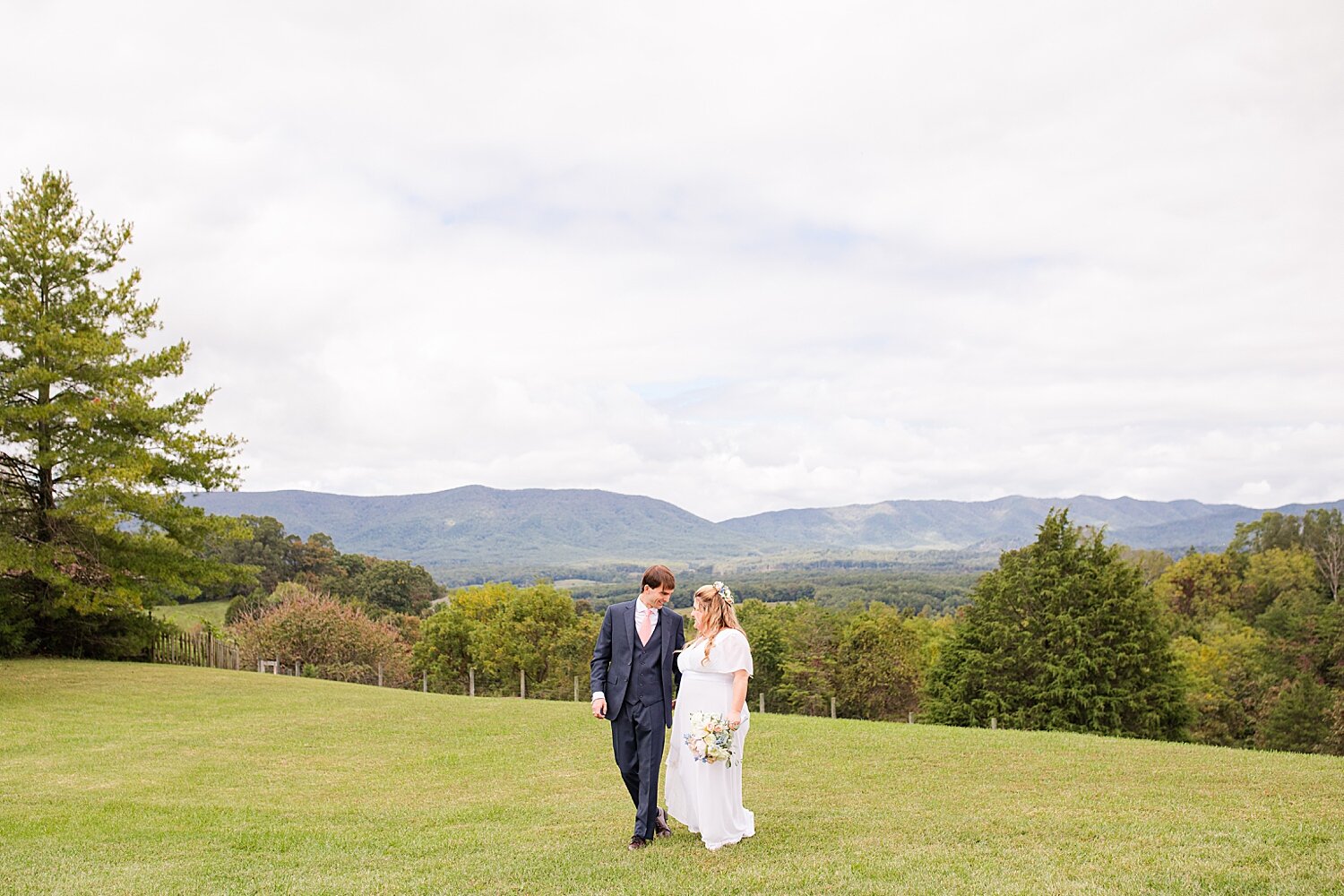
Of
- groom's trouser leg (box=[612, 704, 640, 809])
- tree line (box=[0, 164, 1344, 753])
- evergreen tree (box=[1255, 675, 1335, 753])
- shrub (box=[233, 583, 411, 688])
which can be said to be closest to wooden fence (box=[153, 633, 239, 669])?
tree line (box=[0, 164, 1344, 753])

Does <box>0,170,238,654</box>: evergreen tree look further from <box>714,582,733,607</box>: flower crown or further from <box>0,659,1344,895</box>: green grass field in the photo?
<box>714,582,733,607</box>: flower crown

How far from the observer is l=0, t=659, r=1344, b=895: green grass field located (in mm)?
6812

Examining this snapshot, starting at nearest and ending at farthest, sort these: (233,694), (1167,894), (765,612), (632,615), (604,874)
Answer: (1167,894), (604,874), (632,615), (233,694), (765,612)

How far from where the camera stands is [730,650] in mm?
7707

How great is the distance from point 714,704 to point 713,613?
80 centimetres

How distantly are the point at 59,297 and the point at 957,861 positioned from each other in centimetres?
3023

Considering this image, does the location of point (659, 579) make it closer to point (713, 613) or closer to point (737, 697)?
point (713, 613)

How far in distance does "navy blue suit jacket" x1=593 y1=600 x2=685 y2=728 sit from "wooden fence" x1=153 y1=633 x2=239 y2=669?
28.1m

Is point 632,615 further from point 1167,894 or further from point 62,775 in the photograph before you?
point 62,775

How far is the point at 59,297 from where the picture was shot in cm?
2761

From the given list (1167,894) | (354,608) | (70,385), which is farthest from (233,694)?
(354,608)

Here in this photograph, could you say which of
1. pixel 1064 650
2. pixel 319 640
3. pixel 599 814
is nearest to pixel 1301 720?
pixel 1064 650

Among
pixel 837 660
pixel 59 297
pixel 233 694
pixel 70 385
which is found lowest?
pixel 837 660

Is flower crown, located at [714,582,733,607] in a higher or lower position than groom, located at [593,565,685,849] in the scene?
higher
